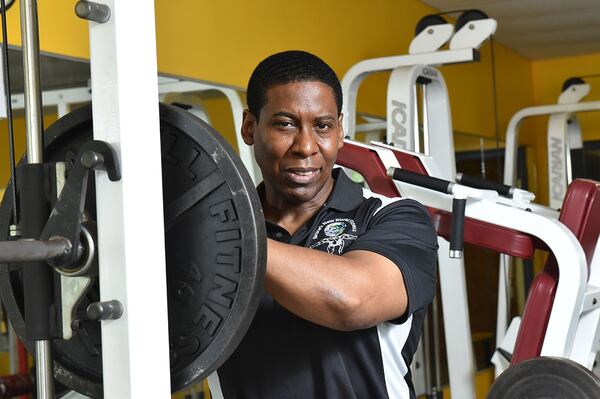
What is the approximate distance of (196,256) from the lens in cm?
102

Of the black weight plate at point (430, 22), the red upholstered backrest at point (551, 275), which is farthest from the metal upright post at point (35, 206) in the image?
the black weight plate at point (430, 22)

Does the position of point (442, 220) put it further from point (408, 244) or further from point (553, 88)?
point (553, 88)

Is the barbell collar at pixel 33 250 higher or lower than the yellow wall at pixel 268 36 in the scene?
lower

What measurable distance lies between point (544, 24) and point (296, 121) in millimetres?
4394

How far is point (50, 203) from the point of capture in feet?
3.16

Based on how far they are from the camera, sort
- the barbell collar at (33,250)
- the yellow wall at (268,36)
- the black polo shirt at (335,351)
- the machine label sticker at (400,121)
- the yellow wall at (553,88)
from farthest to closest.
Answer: the yellow wall at (553,88), the machine label sticker at (400,121), the yellow wall at (268,36), the black polo shirt at (335,351), the barbell collar at (33,250)

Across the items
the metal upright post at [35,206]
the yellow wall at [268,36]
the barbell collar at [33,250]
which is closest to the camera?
the barbell collar at [33,250]

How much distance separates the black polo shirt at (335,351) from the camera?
1.38 m

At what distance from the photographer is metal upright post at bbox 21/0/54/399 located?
3.11ft

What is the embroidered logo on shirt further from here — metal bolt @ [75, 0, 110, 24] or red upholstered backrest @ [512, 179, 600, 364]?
red upholstered backrest @ [512, 179, 600, 364]

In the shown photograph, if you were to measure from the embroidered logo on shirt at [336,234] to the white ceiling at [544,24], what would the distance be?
138 inches

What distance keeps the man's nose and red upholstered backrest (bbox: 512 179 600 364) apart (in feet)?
3.65

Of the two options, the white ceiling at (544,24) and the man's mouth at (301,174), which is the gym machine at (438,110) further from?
the man's mouth at (301,174)

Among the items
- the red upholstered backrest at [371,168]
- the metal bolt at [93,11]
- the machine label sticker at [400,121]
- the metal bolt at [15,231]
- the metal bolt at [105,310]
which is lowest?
the metal bolt at [105,310]
